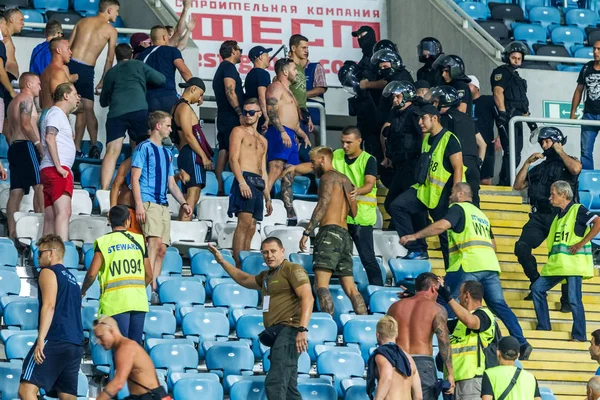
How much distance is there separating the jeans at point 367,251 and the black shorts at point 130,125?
7.12 ft

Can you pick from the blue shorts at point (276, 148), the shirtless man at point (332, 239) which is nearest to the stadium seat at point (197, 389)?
the shirtless man at point (332, 239)

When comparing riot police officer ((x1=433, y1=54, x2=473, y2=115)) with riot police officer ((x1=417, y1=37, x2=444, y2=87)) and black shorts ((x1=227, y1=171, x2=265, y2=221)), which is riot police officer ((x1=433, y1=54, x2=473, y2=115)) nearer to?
riot police officer ((x1=417, y1=37, x2=444, y2=87))

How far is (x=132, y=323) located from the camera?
438 inches

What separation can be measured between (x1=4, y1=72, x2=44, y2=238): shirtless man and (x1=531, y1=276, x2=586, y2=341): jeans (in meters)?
4.42

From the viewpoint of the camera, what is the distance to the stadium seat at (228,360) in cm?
1156

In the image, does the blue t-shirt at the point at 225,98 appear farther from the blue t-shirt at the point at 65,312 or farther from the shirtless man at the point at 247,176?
the blue t-shirt at the point at 65,312

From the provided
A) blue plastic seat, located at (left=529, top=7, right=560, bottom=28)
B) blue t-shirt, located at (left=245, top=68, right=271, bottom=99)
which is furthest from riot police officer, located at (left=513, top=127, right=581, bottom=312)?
blue plastic seat, located at (left=529, top=7, right=560, bottom=28)

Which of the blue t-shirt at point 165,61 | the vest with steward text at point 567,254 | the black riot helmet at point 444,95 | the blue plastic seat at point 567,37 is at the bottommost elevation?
the vest with steward text at point 567,254

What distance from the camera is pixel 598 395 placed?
1080cm

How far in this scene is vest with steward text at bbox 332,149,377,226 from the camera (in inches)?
530

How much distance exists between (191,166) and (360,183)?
61.5 inches

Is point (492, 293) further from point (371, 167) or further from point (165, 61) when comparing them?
point (165, 61)

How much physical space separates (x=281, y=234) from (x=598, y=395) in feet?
12.8

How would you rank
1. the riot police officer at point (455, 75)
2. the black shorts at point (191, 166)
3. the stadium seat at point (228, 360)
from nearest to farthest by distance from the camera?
the stadium seat at point (228, 360) → the black shorts at point (191, 166) → the riot police officer at point (455, 75)
